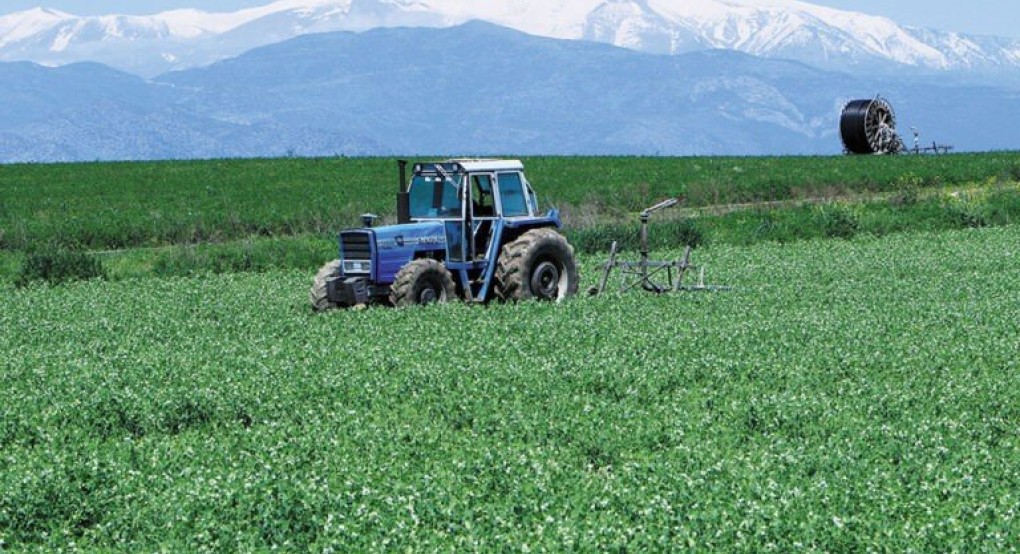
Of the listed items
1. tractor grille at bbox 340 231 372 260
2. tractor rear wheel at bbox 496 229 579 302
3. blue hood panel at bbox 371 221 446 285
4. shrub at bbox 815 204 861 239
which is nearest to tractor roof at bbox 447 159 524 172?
blue hood panel at bbox 371 221 446 285

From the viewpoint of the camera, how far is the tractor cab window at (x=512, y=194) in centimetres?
2141

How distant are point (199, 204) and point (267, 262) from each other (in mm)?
15879

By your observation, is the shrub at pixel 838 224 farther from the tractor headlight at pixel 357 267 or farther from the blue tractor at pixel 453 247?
the tractor headlight at pixel 357 267

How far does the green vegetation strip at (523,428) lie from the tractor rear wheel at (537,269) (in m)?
0.85

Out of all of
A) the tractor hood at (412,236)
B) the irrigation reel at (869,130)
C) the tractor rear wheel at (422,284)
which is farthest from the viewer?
the irrigation reel at (869,130)

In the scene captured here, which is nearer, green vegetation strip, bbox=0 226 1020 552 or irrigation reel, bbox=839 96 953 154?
green vegetation strip, bbox=0 226 1020 552

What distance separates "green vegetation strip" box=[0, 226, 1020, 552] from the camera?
367 inches

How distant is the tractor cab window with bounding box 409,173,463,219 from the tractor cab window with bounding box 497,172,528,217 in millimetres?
772

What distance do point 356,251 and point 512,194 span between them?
2850 millimetres

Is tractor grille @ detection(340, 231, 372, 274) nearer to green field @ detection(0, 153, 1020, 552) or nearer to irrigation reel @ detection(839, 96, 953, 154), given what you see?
green field @ detection(0, 153, 1020, 552)

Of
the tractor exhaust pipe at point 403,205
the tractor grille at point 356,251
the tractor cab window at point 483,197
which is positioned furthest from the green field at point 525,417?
the tractor exhaust pipe at point 403,205

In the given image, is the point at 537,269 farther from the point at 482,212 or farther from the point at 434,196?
the point at 434,196

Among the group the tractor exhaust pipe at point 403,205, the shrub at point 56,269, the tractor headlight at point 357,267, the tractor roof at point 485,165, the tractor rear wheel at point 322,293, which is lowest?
the shrub at point 56,269

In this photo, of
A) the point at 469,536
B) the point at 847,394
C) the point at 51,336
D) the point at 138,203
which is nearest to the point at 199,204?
the point at 138,203
